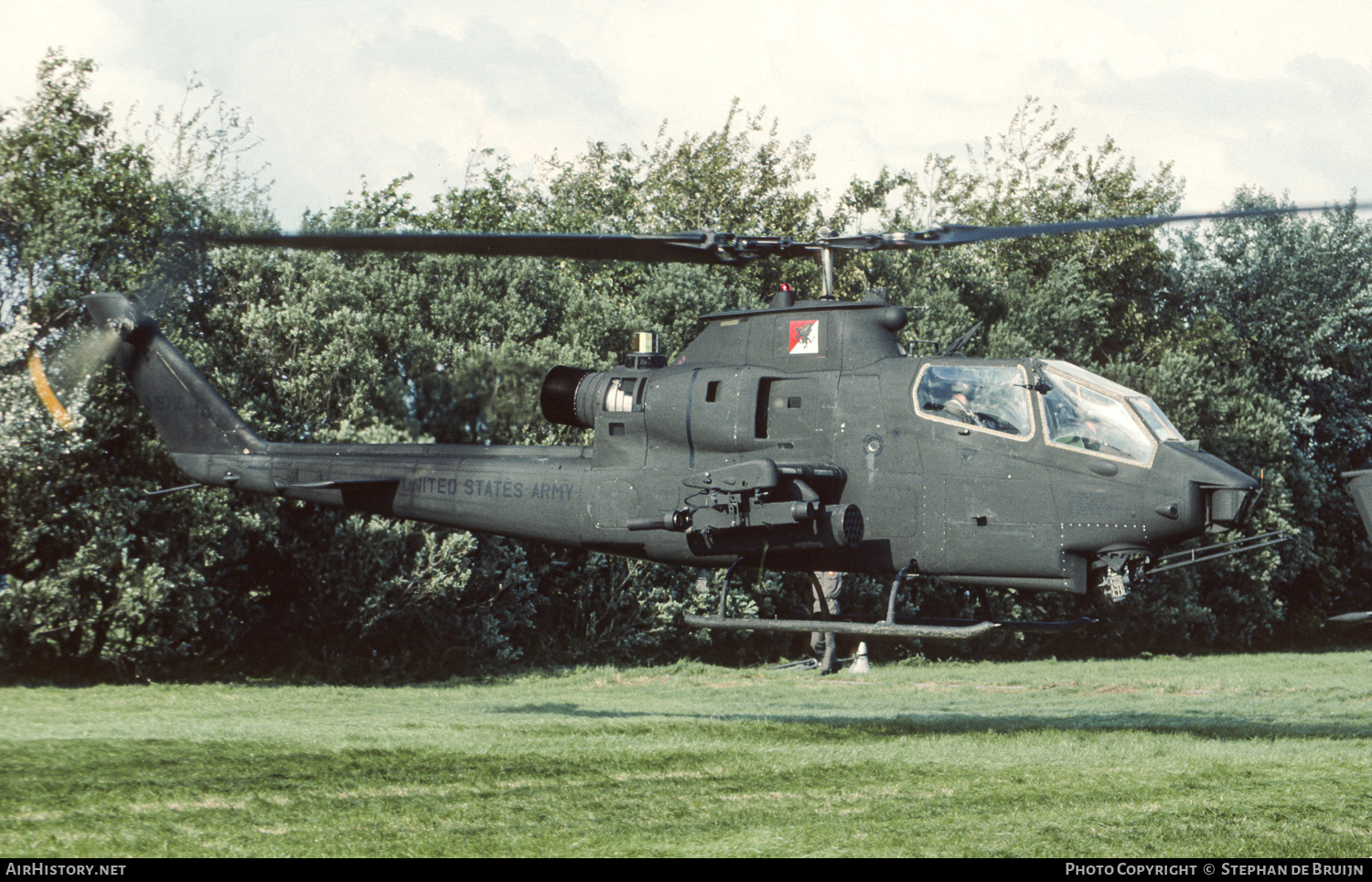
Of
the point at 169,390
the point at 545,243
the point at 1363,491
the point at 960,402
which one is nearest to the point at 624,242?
the point at 545,243

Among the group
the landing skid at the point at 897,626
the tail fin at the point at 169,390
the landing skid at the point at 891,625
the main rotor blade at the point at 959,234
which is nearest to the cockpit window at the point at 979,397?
the main rotor blade at the point at 959,234

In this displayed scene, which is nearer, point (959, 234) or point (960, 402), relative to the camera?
point (959, 234)

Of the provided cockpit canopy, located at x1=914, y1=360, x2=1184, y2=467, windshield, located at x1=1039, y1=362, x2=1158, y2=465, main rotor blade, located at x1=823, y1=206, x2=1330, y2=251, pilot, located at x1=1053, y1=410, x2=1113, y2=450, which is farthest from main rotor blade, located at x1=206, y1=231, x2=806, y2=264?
pilot, located at x1=1053, y1=410, x2=1113, y2=450

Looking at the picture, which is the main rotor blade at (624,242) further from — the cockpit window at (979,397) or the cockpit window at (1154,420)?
the cockpit window at (1154,420)

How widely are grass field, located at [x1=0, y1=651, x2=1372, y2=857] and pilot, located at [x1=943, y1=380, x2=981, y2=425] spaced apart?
2948mm

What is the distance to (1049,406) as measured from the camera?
1034cm

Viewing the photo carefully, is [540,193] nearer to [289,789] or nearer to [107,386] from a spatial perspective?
[107,386]

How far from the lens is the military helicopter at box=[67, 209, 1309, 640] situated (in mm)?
10148

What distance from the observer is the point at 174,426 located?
13.6 meters

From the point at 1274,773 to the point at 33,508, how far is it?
17342 millimetres

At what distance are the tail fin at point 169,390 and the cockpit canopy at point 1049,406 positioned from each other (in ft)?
23.3

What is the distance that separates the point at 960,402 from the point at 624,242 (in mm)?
3106

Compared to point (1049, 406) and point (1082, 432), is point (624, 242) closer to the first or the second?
point (1049, 406)

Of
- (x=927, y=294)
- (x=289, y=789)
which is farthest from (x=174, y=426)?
(x=927, y=294)
